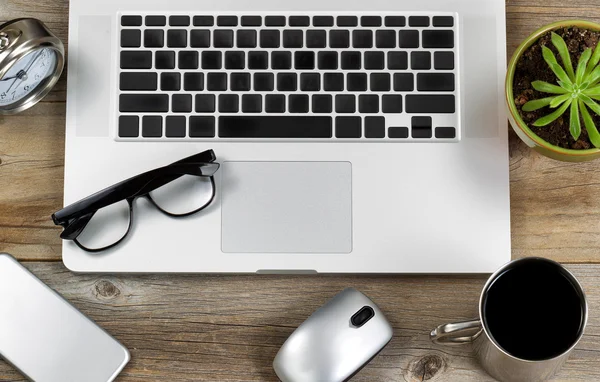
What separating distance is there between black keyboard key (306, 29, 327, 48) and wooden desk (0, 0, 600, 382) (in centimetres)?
24

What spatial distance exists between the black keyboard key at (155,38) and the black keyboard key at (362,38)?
0.74ft

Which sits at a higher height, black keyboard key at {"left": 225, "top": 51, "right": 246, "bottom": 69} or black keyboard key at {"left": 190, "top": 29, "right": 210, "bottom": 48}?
black keyboard key at {"left": 190, "top": 29, "right": 210, "bottom": 48}

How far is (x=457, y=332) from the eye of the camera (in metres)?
0.68

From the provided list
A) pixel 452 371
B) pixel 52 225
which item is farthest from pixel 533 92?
pixel 52 225

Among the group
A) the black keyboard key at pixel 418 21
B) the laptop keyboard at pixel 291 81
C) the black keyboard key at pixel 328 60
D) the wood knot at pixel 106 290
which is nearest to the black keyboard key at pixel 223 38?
the laptop keyboard at pixel 291 81

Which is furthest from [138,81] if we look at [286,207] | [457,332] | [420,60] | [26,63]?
[457,332]

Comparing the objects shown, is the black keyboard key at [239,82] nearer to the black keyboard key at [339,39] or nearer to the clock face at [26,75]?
the black keyboard key at [339,39]

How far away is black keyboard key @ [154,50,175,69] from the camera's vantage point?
77 cm

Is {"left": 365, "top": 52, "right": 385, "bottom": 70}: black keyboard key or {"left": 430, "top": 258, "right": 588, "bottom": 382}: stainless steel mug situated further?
{"left": 365, "top": 52, "right": 385, "bottom": 70}: black keyboard key

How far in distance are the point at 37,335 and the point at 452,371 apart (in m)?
0.49

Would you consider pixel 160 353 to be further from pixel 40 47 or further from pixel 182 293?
pixel 40 47

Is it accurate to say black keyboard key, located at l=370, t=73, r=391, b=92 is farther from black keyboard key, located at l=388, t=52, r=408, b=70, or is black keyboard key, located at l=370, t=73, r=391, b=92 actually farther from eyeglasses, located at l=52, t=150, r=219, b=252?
eyeglasses, located at l=52, t=150, r=219, b=252

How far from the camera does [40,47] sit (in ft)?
2.36

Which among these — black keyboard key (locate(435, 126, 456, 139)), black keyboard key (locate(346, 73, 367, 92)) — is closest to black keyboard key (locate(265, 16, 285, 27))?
black keyboard key (locate(346, 73, 367, 92))
